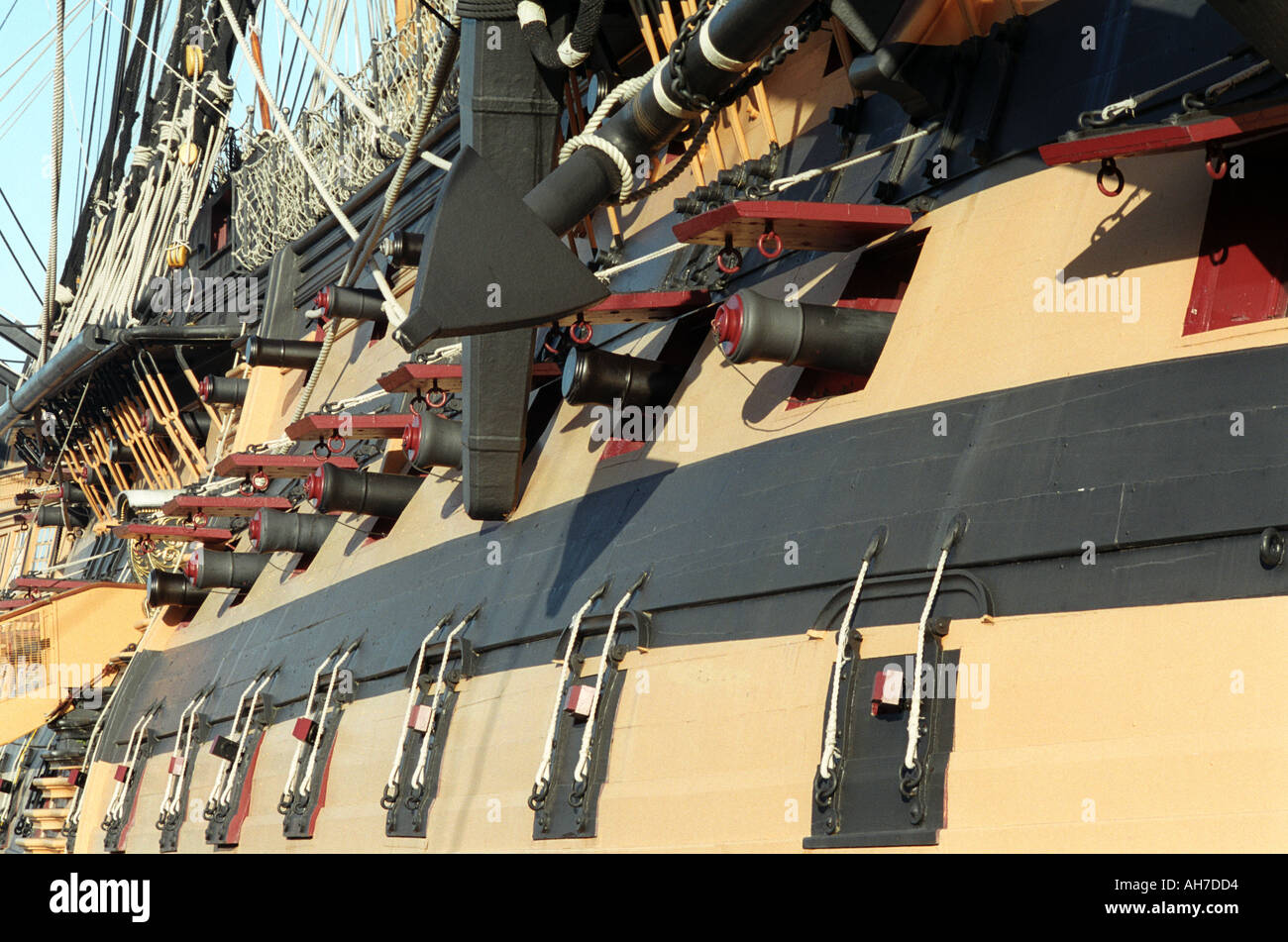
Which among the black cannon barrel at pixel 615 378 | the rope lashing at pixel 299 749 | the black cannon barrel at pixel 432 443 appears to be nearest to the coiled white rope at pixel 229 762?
the rope lashing at pixel 299 749

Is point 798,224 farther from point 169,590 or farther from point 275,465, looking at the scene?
point 169,590

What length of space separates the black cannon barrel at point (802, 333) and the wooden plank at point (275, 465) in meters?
7.24

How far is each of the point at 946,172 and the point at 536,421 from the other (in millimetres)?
4059

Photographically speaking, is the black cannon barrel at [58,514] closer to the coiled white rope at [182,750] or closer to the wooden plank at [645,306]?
the coiled white rope at [182,750]

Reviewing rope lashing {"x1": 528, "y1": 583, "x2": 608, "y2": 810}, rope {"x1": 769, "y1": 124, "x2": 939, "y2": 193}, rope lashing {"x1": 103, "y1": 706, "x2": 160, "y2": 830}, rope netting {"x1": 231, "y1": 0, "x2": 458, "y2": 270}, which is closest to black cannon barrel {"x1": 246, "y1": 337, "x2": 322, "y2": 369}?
rope netting {"x1": 231, "y1": 0, "x2": 458, "y2": 270}

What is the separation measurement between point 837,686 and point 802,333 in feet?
5.93

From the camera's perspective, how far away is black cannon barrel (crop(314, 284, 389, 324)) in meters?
13.6

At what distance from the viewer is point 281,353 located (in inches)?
631

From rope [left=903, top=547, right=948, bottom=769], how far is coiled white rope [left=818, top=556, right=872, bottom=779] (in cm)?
32

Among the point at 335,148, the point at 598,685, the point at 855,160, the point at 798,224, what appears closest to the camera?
the point at 798,224

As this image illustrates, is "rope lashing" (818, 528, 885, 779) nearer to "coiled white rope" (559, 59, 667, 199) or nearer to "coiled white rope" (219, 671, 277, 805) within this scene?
"coiled white rope" (559, 59, 667, 199)

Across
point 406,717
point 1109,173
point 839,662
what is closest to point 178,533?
point 406,717

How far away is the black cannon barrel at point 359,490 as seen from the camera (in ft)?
37.1

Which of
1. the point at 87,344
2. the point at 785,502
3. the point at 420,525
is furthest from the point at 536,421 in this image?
the point at 87,344
